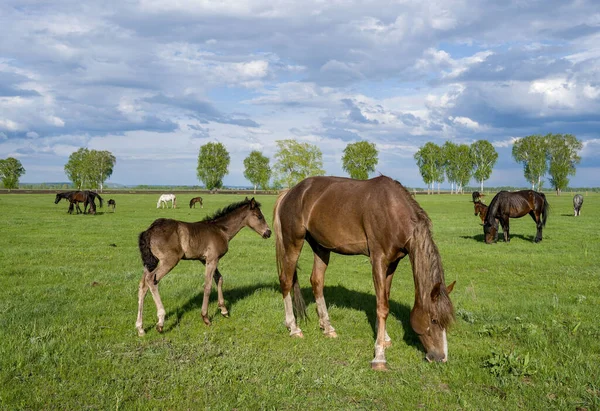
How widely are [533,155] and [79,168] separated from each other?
382 ft

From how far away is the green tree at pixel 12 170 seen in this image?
111537mm

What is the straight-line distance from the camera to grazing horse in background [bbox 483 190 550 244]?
18859mm

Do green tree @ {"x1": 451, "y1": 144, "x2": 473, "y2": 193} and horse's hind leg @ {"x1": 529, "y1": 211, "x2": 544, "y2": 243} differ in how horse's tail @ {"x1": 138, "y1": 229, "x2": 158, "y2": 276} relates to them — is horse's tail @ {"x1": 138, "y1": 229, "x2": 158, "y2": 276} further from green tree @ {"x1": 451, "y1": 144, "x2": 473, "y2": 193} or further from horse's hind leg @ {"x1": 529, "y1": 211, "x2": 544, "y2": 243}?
green tree @ {"x1": 451, "y1": 144, "x2": 473, "y2": 193}

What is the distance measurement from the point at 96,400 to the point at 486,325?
5.79m

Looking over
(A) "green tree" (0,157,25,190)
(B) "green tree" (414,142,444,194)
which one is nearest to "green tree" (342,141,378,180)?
(B) "green tree" (414,142,444,194)

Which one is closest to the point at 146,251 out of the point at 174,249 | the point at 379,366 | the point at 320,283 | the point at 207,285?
the point at 174,249

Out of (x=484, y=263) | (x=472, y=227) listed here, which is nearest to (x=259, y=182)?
(x=472, y=227)

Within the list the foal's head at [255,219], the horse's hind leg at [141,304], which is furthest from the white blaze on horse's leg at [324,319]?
the horse's hind leg at [141,304]

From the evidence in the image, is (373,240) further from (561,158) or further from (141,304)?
(561,158)

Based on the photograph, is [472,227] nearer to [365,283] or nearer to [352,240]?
[365,283]

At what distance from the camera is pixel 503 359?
5.57 metres

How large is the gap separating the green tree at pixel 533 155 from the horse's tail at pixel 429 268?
377 ft

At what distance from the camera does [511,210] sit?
63.4ft

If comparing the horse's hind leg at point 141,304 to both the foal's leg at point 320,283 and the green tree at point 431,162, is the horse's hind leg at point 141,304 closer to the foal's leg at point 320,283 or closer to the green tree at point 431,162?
the foal's leg at point 320,283
